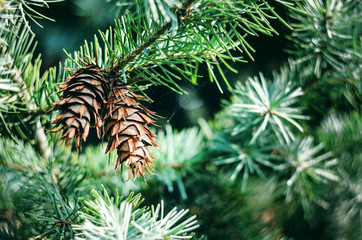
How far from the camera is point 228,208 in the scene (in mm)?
506

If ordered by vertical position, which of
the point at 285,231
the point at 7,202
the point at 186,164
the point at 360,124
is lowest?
the point at 285,231

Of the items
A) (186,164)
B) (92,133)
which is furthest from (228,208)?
(92,133)

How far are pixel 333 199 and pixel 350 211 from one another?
0.06m

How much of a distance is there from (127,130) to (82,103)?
5 cm

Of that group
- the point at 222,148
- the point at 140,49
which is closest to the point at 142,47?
the point at 140,49

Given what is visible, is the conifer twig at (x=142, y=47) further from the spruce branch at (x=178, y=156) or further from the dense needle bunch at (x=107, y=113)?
the spruce branch at (x=178, y=156)

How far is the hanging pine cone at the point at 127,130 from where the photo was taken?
27cm

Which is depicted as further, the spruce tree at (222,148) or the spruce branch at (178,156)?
the spruce branch at (178,156)

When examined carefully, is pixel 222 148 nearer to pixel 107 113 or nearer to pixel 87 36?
pixel 107 113

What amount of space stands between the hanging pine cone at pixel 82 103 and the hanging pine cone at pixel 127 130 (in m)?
0.01

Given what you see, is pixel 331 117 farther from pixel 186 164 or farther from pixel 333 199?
pixel 186 164

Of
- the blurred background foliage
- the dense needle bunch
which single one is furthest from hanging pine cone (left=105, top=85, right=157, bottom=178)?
the blurred background foliage

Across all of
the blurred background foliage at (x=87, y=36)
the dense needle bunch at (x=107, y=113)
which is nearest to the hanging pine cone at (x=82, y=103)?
the dense needle bunch at (x=107, y=113)

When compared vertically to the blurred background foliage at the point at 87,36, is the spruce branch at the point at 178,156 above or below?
below
